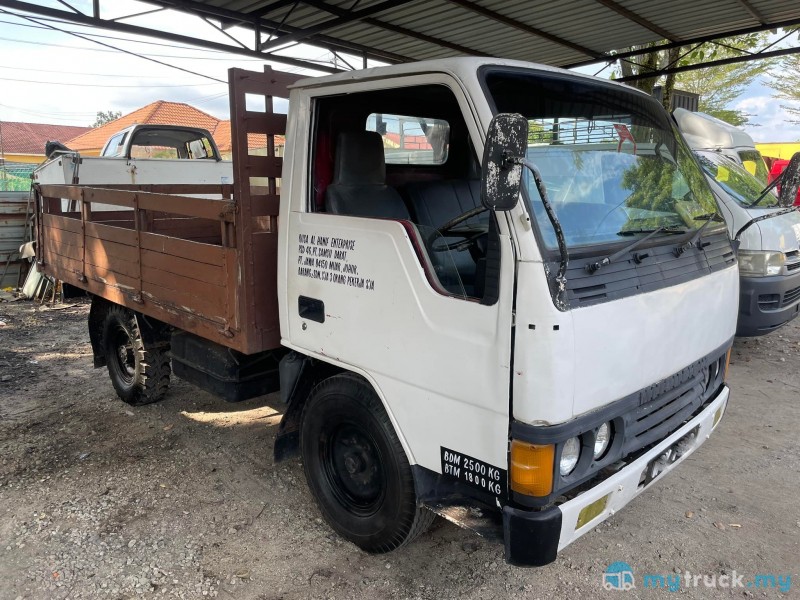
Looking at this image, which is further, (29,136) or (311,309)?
(29,136)

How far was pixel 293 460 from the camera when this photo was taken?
3.93m

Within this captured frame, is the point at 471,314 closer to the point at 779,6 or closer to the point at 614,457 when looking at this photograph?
the point at 614,457

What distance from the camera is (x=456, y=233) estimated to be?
2.71 metres

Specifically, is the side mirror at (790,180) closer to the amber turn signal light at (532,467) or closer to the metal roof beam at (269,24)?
the amber turn signal light at (532,467)

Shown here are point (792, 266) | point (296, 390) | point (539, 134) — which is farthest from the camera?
point (792, 266)

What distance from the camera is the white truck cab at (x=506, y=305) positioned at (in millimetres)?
2098

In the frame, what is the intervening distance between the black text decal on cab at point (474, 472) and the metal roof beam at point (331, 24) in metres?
5.70

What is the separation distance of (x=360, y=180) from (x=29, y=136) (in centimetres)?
5298

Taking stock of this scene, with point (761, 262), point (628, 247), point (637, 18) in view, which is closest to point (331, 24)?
point (637, 18)

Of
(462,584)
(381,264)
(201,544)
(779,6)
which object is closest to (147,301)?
(201,544)

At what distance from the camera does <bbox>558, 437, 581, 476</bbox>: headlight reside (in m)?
2.21

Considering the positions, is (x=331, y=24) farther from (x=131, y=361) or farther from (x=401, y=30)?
(x=131, y=361)

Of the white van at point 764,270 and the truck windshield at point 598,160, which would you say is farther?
Answer: the white van at point 764,270

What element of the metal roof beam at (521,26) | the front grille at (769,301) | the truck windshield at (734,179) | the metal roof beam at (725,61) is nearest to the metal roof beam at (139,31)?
the metal roof beam at (521,26)
